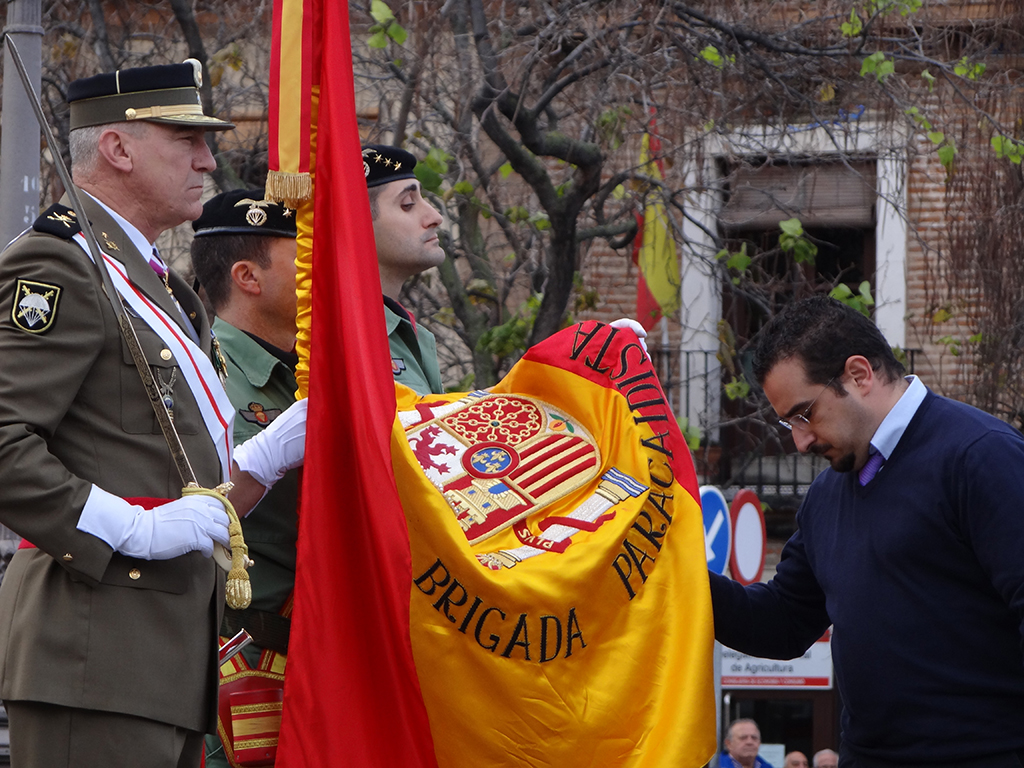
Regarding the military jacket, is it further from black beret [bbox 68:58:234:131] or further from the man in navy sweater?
the man in navy sweater

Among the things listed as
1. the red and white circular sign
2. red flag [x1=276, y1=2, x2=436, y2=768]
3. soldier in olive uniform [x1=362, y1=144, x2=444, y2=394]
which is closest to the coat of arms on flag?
red flag [x1=276, y1=2, x2=436, y2=768]

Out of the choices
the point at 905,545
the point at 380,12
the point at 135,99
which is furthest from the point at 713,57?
the point at 135,99

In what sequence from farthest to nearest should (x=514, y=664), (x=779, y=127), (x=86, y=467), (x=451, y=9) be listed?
(x=779, y=127) → (x=451, y=9) → (x=514, y=664) → (x=86, y=467)

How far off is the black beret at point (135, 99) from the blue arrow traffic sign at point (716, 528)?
5043mm

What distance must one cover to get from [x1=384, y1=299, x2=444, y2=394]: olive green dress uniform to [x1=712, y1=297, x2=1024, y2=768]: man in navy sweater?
97cm

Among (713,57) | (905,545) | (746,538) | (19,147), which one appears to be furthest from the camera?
(746,538)

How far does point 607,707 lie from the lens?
3531 mm

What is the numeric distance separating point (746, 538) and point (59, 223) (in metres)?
6.47

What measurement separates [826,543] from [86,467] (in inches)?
68.7

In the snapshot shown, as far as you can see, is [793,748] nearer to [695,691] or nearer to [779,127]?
[779,127]

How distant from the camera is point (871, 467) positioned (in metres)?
3.56

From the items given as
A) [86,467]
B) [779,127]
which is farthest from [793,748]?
[86,467]

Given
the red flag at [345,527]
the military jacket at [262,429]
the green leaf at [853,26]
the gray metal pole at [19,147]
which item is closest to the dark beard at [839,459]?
the red flag at [345,527]

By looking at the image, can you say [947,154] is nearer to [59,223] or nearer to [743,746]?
[743,746]
